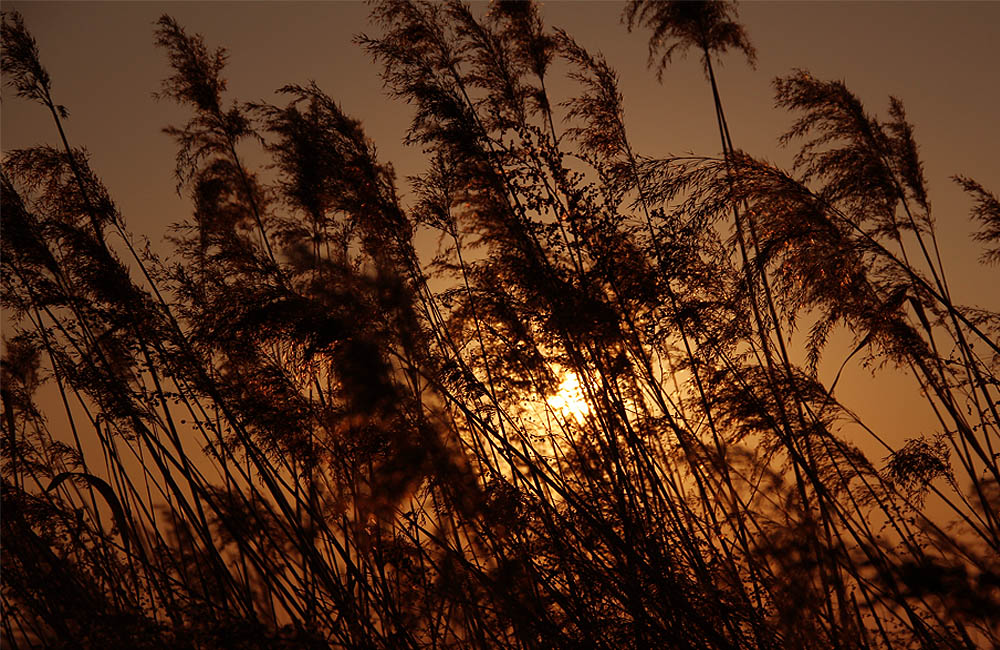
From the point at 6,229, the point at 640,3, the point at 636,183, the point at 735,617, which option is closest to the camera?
the point at 735,617

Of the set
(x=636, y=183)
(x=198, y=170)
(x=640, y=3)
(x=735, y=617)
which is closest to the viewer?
(x=735, y=617)

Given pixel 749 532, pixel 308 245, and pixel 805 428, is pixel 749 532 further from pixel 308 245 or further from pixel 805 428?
pixel 308 245

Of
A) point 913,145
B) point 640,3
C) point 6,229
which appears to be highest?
point 640,3

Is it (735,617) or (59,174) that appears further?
(59,174)

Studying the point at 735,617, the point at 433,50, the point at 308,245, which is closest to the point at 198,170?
the point at 308,245

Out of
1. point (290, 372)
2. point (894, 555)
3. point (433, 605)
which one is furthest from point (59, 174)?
point (894, 555)

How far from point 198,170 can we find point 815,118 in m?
3.60

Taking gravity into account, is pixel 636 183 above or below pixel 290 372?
above

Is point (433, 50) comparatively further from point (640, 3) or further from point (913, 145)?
point (913, 145)

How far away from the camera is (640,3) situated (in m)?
4.05

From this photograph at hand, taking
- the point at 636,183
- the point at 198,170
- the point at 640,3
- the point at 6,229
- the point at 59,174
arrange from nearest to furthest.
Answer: the point at 636,183 → the point at 6,229 → the point at 59,174 → the point at 640,3 → the point at 198,170

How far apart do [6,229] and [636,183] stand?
9.13 feet

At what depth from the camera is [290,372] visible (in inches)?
117

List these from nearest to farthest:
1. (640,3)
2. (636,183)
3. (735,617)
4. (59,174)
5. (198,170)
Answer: (735,617) < (636,183) < (59,174) < (640,3) < (198,170)
